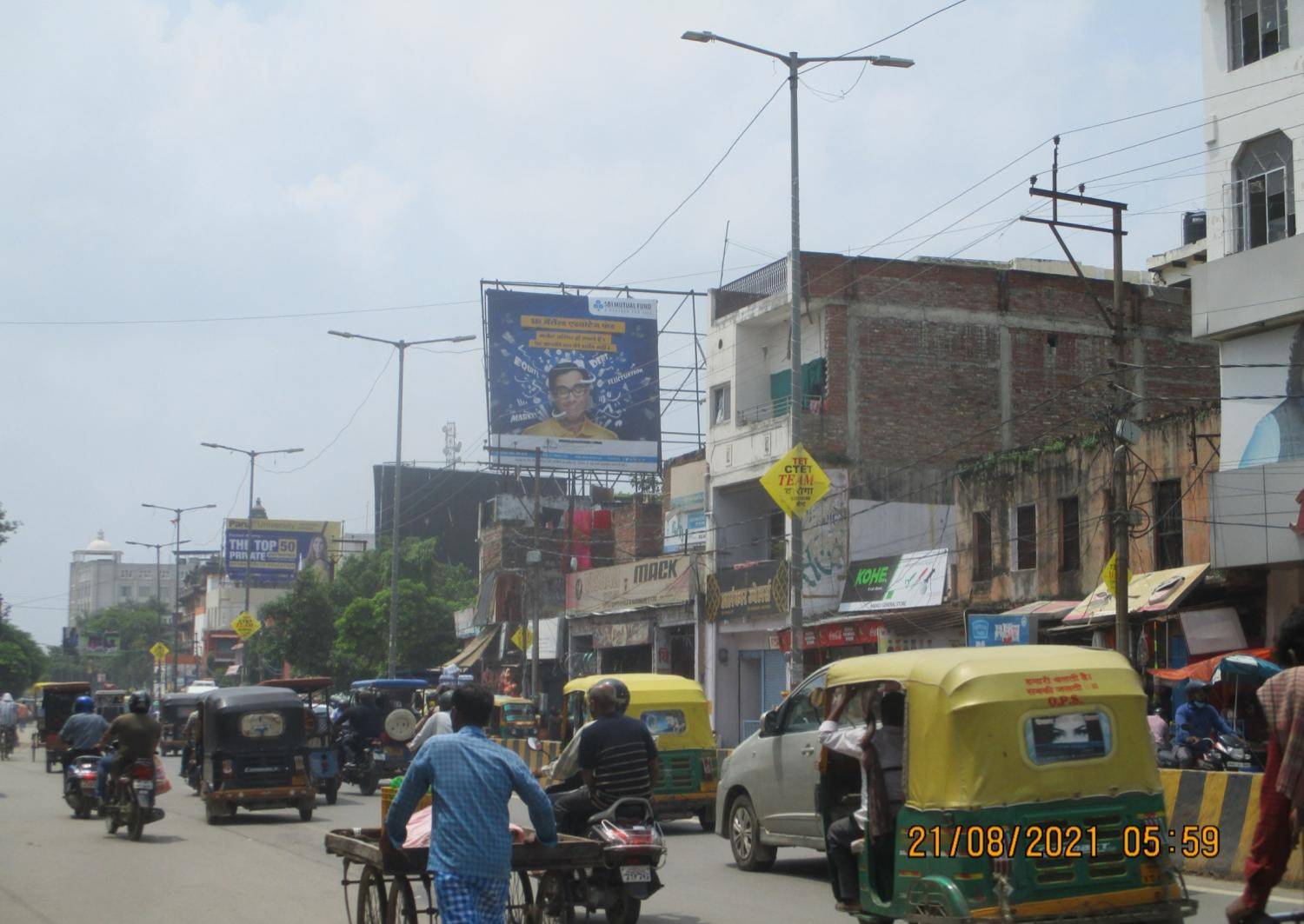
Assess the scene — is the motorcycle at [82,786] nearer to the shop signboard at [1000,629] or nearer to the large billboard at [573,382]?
the shop signboard at [1000,629]

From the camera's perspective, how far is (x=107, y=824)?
18.5 meters

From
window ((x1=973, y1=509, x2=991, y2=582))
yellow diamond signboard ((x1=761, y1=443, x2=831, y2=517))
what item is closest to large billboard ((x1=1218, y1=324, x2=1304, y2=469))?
window ((x1=973, y1=509, x2=991, y2=582))

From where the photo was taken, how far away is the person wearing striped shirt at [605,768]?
10375 mm

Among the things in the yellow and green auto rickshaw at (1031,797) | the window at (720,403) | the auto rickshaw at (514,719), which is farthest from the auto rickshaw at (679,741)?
the window at (720,403)

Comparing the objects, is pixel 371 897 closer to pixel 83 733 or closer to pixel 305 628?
pixel 83 733

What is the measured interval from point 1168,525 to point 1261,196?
20.2 ft

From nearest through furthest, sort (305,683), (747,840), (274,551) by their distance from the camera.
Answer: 1. (747,840)
2. (305,683)
3. (274,551)

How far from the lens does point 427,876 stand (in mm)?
7699

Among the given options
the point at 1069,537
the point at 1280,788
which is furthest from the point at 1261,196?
the point at 1280,788

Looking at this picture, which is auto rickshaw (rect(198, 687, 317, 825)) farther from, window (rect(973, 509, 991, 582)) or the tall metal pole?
window (rect(973, 509, 991, 582))

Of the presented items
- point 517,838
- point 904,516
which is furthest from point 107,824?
point 904,516

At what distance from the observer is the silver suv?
1307cm

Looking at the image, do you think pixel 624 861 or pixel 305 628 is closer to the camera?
pixel 624 861

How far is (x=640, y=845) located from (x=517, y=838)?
2.33 metres
